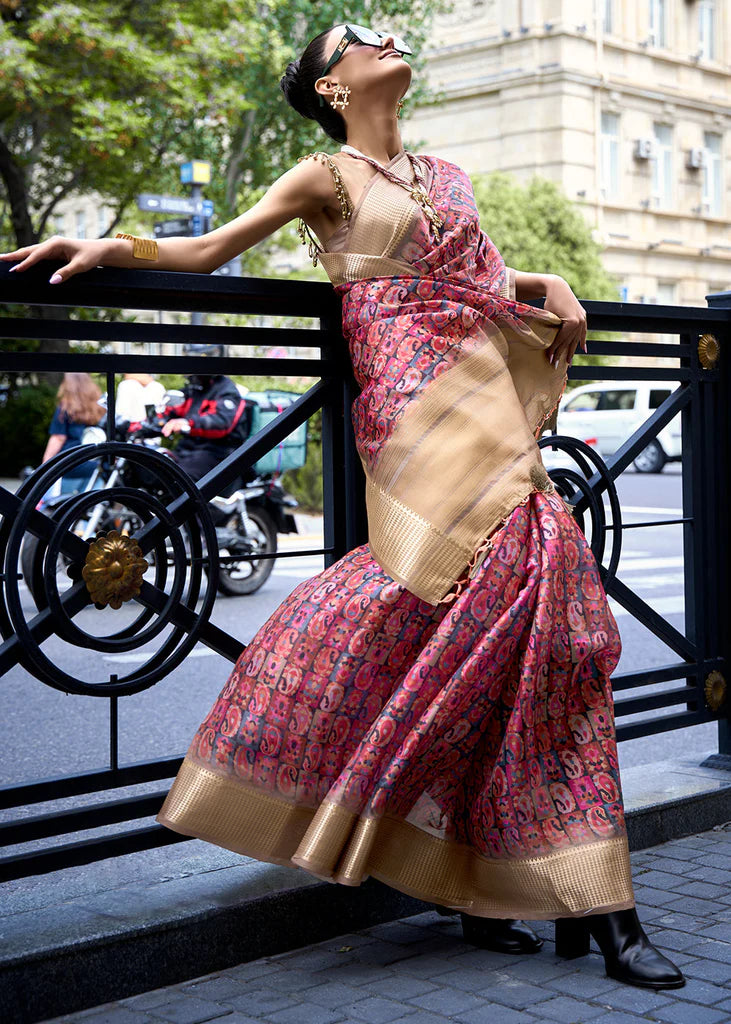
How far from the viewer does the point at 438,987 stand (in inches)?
111

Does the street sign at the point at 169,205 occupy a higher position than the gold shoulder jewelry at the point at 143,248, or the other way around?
the street sign at the point at 169,205

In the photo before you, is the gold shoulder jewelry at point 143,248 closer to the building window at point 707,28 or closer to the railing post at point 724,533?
the railing post at point 724,533

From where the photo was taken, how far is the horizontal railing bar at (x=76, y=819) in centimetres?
282

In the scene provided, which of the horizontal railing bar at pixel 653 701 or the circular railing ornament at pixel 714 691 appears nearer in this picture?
the horizontal railing bar at pixel 653 701

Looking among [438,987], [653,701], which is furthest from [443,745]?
[653,701]

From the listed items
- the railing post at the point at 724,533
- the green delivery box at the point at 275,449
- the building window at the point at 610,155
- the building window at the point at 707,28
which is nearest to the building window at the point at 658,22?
the building window at the point at 707,28

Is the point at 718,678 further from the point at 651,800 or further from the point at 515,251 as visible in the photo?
the point at 515,251

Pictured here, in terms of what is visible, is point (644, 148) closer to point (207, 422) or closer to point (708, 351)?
point (207, 422)

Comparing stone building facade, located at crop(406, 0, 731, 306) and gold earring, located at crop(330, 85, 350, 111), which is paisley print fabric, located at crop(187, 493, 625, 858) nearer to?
gold earring, located at crop(330, 85, 350, 111)

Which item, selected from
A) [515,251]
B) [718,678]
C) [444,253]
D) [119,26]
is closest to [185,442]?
[718,678]

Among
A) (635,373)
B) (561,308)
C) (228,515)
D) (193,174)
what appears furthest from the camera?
(193,174)

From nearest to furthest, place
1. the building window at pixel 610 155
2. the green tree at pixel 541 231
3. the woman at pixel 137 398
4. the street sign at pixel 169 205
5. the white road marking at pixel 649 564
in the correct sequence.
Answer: the woman at pixel 137 398, the white road marking at pixel 649 564, the street sign at pixel 169 205, the green tree at pixel 541 231, the building window at pixel 610 155

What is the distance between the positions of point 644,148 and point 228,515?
91.3 feet

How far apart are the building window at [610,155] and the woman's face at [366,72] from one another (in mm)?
32287
